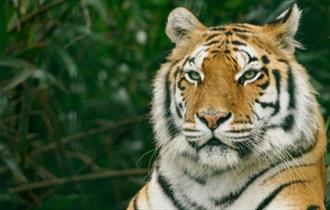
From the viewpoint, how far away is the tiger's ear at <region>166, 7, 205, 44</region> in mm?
5188

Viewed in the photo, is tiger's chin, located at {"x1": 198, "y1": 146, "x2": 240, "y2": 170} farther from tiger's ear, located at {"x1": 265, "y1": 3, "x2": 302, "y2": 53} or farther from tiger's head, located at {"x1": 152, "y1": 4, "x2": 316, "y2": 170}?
tiger's ear, located at {"x1": 265, "y1": 3, "x2": 302, "y2": 53}

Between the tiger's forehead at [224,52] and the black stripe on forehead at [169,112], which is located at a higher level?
the tiger's forehead at [224,52]

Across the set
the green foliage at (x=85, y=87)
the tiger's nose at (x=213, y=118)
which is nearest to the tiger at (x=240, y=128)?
the tiger's nose at (x=213, y=118)

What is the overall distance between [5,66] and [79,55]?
73cm

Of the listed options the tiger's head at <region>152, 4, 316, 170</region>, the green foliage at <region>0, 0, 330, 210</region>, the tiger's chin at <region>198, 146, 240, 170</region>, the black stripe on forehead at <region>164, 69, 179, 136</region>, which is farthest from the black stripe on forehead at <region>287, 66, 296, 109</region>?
the green foliage at <region>0, 0, 330, 210</region>

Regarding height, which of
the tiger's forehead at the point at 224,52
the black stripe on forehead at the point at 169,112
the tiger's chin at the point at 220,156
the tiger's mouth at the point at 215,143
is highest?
the tiger's forehead at the point at 224,52

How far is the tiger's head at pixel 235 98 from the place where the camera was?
4613 mm

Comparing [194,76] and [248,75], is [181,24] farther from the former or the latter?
[248,75]

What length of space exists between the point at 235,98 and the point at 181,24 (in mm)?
713

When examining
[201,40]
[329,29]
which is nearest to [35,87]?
[329,29]

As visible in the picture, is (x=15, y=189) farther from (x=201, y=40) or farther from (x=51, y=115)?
(x=201, y=40)

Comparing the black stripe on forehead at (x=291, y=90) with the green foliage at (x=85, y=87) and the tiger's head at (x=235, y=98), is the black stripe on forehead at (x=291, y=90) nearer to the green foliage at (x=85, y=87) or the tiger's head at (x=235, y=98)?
the tiger's head at (x=235, y=98)

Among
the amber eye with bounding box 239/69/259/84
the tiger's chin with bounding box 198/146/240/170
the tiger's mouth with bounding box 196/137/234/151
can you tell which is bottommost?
the tiger's chin with bounding box 198/146/240/170

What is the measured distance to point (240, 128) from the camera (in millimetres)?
4590
